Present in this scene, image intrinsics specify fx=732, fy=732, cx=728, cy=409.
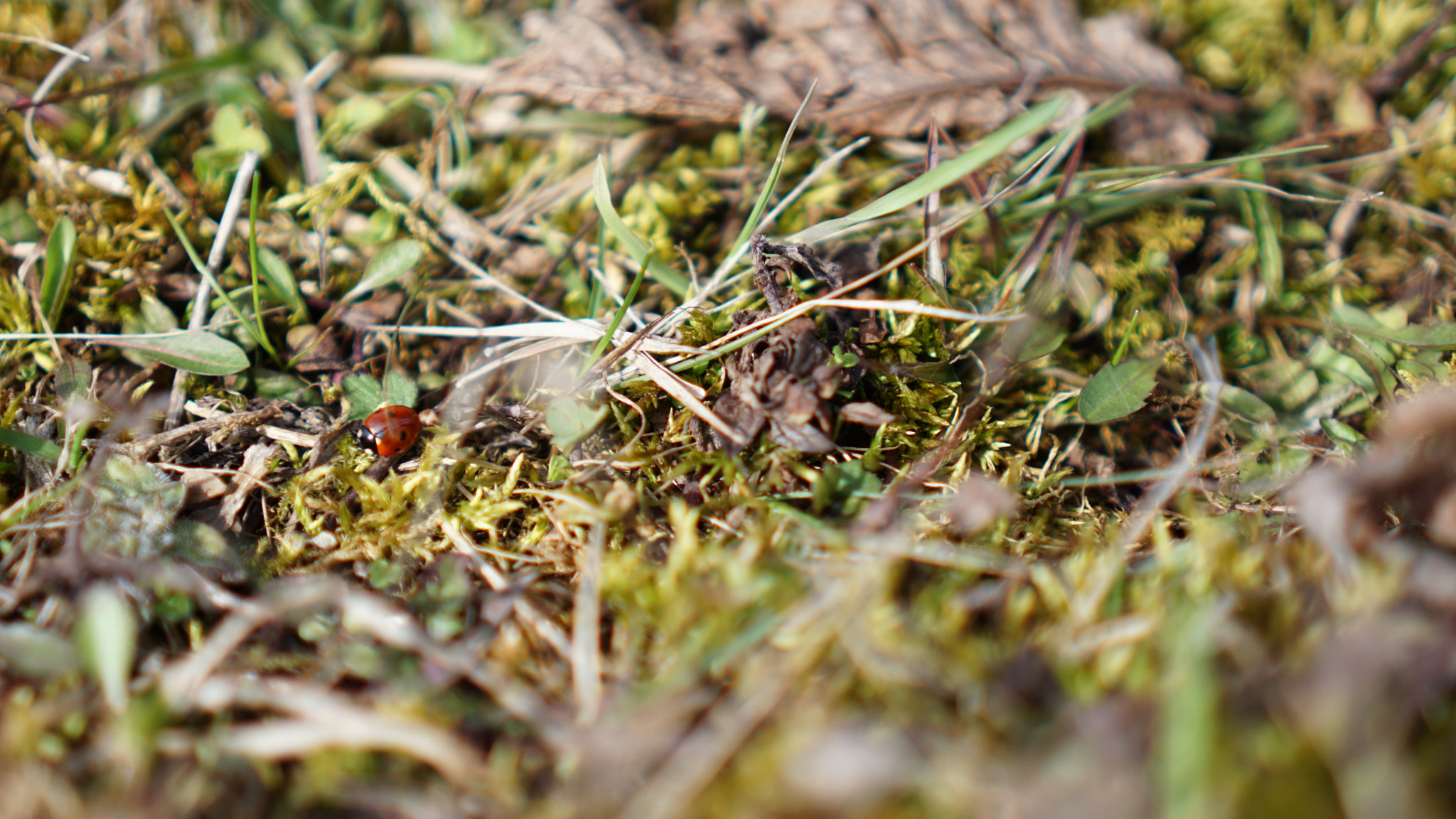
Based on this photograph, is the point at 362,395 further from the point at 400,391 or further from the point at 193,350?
the point at 193,350

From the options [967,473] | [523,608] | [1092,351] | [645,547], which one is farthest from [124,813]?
[1092,351]

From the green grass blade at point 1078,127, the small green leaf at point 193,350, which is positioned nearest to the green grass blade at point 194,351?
the small green leaf at point 193,350

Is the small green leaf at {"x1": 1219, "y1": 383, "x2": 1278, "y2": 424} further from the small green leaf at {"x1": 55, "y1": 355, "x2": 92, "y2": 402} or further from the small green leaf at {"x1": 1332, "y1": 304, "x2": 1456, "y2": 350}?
the small green leaf at {"x1": 55, "y1": 355, "x2": 92, "y2": 402}

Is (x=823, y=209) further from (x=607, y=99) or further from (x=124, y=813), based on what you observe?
(x=124, y=813)

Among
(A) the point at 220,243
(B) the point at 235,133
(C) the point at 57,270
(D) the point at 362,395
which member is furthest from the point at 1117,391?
(C) the point at 57,270

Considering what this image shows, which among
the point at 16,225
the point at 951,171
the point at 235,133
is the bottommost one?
the point at 16,225

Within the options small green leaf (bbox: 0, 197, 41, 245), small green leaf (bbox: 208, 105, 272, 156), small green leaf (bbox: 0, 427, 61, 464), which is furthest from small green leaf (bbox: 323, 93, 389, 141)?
small green leaf (bbox: 0, 427, 61, 464)
